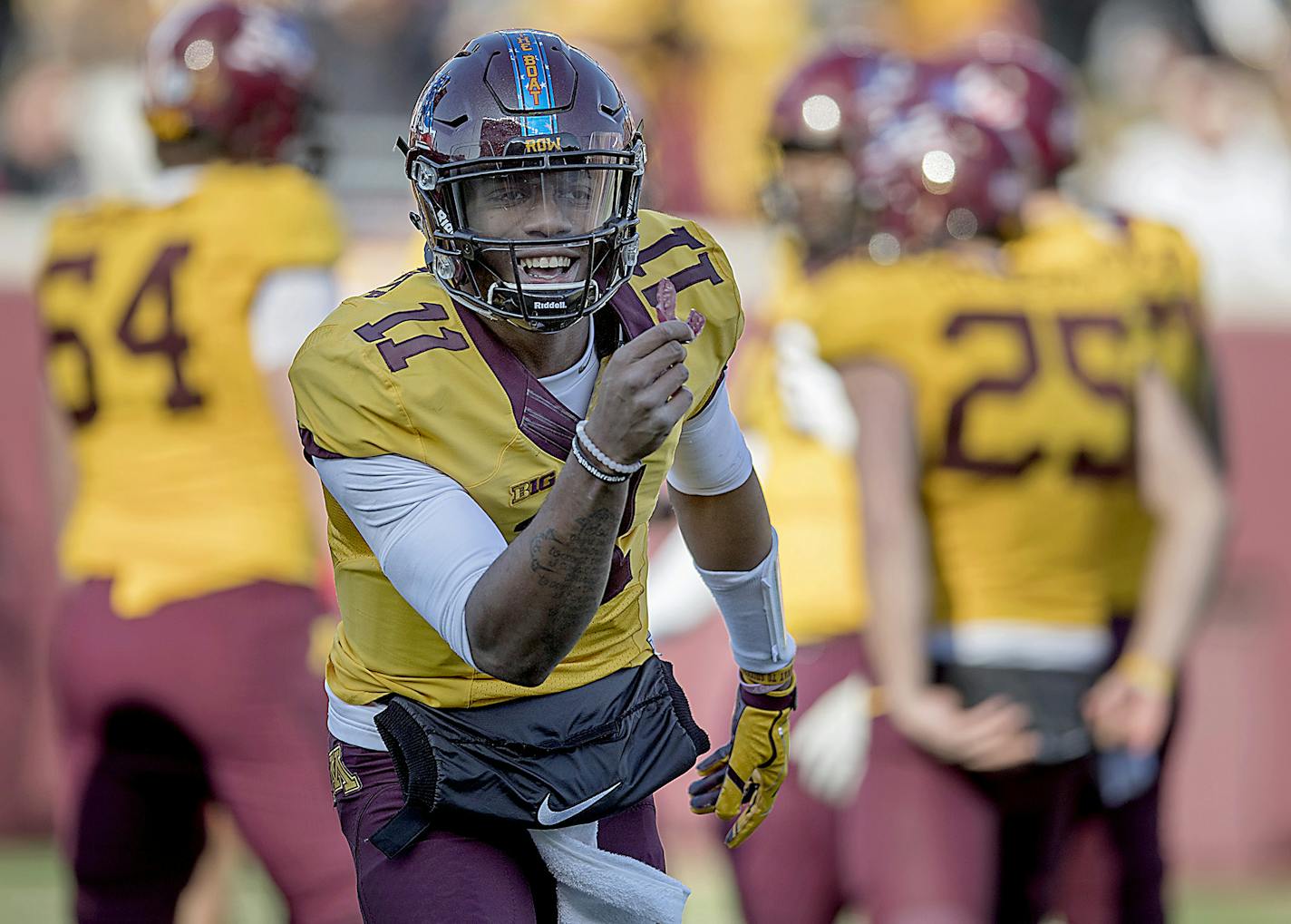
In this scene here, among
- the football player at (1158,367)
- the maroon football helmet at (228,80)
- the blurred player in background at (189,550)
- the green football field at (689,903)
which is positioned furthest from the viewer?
the green football field at (689,903)

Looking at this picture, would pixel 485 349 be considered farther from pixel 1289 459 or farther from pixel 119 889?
pixel 1289 459

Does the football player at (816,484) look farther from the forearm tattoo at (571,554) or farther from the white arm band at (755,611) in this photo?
the forearm tattoo at (571,554)

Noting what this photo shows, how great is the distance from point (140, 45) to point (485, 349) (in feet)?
19.9

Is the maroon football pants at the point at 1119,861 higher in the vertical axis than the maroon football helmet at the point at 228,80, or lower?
lower

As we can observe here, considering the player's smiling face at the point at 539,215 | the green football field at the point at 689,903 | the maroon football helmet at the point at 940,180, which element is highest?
the player's smiling face at the point at 539,215

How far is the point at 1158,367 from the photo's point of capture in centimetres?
407

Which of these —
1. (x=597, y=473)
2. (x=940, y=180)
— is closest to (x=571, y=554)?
(x=597, y=473)

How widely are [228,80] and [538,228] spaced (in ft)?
6.69

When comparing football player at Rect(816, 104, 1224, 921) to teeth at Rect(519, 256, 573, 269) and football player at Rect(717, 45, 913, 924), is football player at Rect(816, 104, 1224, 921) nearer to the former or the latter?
football player at Rect(717, 45, 913, 924)

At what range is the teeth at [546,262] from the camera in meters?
2.47

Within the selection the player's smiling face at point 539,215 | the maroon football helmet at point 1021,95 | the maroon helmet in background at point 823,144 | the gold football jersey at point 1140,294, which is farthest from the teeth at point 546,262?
the maroon football helmet at point 1021,95

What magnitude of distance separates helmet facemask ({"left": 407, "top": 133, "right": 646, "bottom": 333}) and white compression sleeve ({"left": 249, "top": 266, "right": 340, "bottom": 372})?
1.49 m

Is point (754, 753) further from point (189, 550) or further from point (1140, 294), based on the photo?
point (1140, 294)

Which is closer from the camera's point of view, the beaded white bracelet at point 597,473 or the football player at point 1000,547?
the beaded white bracelet at point 597,473
